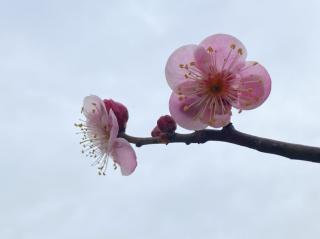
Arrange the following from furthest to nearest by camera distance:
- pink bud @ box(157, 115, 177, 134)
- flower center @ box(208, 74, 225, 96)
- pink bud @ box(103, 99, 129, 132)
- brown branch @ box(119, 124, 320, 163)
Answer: pink bud @ box(103, 99, 129, 132)
flower center @ box(208, 74, 225, 96)
pink bud @ box(157, 115, 177, 134)
brown branch @ box(119, 124, 320, 163)

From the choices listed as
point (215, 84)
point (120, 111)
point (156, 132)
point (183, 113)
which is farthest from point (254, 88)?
point (120, 111)

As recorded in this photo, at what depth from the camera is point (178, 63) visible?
188 centimetres

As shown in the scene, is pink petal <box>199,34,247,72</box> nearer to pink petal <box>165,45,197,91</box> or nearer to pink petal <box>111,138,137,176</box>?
pink petal <box>165,45,197,91</box>

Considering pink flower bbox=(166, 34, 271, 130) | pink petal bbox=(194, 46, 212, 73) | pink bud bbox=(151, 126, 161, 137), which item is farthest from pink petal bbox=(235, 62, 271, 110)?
pink bud bbox=(151, 126, 161, 137)

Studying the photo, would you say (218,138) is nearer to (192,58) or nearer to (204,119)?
(204,119)

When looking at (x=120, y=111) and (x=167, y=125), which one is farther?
(x=120, y=111)

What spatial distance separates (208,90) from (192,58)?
0.46 ft

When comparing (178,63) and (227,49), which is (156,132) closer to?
(178,63)

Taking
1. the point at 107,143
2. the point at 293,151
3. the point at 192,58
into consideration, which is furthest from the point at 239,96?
the point at 107,143

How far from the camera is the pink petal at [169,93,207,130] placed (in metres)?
1.80

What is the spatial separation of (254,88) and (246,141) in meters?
0.29

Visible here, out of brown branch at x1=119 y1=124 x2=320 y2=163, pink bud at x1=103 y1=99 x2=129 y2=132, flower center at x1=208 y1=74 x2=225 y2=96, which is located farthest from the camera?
pink bud at x1=103 y1=99 x2=129 y2=132

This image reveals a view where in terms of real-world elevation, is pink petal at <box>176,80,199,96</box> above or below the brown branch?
above

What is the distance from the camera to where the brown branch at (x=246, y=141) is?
150 centimetres
